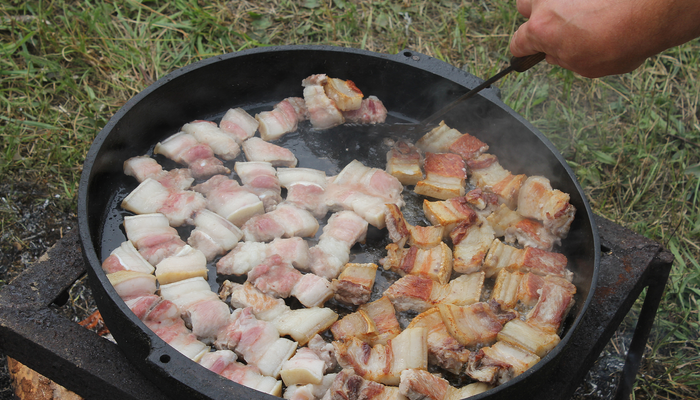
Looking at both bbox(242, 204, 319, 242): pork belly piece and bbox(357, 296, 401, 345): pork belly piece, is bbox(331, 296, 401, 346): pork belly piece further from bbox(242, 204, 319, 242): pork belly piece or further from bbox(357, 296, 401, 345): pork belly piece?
bbox(242, 204, 319, 242): pork belly piece

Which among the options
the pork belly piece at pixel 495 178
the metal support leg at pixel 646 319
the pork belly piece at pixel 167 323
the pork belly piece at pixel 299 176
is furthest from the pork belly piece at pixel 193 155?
the metal support leg at pixel 646 319

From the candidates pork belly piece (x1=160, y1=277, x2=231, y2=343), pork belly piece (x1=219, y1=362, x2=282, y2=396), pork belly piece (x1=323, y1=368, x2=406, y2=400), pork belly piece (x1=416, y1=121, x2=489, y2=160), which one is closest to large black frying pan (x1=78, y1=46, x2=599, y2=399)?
pork belly piece (x1=416, y1=121, x2=489, y2=160)

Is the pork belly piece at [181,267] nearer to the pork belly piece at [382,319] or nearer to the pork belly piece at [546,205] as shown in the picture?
the pork belly piece at [382,319]

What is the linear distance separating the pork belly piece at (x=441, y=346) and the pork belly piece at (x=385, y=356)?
2.0 inches

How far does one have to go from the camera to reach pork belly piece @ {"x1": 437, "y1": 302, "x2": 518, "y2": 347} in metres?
2.30

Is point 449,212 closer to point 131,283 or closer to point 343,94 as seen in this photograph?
point 343,94

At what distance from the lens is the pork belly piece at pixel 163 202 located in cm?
264

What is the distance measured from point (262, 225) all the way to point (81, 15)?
10.6 feet

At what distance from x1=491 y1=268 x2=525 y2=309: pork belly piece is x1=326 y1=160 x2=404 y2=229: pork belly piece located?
2.13 ft

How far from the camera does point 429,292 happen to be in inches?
96.6

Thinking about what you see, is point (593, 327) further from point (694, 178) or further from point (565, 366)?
point (694, 178)

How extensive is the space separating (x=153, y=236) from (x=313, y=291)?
2.68 ft

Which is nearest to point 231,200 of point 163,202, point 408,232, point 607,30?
point 163,202

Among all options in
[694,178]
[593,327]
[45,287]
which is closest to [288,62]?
[45,287]
